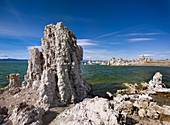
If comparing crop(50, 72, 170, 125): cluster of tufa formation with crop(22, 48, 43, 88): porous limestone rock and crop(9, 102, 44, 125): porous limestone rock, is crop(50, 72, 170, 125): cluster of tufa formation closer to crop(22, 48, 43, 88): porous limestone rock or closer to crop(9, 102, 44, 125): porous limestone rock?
crop(9, 102, 44, 125): porous limestone rock

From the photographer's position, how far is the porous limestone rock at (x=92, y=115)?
44.4 ft

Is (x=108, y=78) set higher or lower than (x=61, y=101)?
lower

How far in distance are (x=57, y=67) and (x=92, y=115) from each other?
34.7 feet

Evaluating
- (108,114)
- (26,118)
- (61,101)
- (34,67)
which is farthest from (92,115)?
(34,67)

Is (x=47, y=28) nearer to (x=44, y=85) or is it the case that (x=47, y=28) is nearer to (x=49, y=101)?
(x=44, y=85)

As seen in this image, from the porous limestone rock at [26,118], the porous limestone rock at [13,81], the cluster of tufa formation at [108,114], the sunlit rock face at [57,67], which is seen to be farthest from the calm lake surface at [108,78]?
the porous limestone rock at [26,118]

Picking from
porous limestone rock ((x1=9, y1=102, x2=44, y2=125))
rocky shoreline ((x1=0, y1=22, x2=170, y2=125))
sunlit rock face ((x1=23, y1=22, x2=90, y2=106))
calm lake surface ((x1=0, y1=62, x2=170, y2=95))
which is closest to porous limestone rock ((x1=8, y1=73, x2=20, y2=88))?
rocky shoreline ((x1=0, y1=22, x2=170, y2=125))

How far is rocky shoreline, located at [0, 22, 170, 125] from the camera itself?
14359 millimetres

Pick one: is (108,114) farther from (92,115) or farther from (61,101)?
(61,101)

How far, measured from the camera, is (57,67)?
2283 cm

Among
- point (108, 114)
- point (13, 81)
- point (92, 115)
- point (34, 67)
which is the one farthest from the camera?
point (13, 81)

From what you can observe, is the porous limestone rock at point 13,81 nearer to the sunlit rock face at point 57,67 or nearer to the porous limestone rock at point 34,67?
the sunlit rock face at point 57,67

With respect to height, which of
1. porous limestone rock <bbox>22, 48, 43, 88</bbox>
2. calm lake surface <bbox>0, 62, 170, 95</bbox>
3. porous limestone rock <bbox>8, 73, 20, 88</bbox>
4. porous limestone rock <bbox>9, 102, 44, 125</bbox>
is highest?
porous limestone rock <bbox>22, 48, 43, 88</bbox>

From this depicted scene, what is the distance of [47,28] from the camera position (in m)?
25.1
